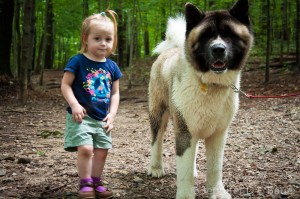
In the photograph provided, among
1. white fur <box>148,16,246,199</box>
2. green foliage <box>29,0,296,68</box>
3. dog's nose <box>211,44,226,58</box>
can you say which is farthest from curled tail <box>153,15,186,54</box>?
green foliage <box>29,0,296,68</box>

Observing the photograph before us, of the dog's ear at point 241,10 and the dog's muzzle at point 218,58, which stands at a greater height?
the dog's ear at point 241,10

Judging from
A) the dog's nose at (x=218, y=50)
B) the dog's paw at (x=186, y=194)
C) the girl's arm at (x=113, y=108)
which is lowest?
the dog's paw at (x=186, y=194)

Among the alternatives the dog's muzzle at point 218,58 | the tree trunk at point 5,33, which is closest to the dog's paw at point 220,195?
the dog's muzzle at point 218,58

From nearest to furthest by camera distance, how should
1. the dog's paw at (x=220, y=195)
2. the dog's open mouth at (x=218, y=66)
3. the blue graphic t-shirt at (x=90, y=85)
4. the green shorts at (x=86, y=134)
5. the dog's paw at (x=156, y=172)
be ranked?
the dog's open mouth at (x=218, y=66)
the green shorts at (x=86, y=134)
the blue graphic t-shirt at (x=90, y=85)
the dog's paw at (x=220, y=195)
the dog's paw at (x=156, y=172)

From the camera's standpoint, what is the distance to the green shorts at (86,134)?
3082 mm

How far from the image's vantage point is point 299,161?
15.1 ft

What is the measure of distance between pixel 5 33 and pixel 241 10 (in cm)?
1211

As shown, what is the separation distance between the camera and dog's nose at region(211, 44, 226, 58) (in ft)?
9.29

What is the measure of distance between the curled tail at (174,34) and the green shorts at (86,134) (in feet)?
5.25

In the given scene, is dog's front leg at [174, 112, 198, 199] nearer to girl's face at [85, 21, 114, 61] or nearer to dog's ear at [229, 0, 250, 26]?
girl's face at [85, 21, 114, 61]

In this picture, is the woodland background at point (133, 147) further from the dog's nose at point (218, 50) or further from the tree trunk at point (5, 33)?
the dog's nose at point (218, 50)

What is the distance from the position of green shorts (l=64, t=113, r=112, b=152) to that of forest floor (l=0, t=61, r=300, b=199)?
69 centimetres

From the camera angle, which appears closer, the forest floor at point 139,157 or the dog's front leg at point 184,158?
the dog's front leg at point 184,158

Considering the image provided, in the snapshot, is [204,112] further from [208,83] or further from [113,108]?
[113,108]
